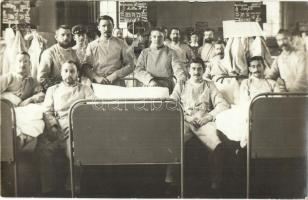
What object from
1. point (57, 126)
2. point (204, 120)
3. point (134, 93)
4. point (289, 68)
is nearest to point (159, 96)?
point (134, 93)

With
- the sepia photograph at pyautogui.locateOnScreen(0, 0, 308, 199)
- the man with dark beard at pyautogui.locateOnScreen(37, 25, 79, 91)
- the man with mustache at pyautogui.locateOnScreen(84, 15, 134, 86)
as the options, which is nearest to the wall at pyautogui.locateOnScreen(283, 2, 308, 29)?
the sepia photograph at pyautogui.locateOnScreen(0, 0, 308, 199)

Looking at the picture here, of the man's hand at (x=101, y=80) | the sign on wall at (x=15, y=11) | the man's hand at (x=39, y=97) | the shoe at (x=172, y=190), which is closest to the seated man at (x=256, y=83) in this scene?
the shoe at (x=172, y=190)

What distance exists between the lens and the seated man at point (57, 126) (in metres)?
1.73

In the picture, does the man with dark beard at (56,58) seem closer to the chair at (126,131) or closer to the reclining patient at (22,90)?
the reclining patient at (22,90)

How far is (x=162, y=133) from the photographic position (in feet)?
5.61

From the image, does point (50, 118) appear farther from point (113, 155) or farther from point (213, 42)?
point (213, 42)

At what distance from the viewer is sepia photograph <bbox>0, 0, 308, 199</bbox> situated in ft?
5.58

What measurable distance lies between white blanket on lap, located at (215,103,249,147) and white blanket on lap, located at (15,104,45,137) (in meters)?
0.74

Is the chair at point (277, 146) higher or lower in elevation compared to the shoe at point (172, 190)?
higher

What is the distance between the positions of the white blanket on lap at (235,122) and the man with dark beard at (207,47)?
0.77ft

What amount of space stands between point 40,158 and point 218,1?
0.99 m

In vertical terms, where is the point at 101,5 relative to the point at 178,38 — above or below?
above

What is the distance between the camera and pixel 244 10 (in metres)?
1.70

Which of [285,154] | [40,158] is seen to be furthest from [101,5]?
[285,154]
